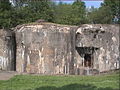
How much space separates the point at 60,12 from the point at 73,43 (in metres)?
36.9

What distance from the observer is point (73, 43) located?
18.8 metres

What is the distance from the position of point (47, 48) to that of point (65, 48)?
986mm

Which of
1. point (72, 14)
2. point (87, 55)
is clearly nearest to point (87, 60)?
point (87, 55)

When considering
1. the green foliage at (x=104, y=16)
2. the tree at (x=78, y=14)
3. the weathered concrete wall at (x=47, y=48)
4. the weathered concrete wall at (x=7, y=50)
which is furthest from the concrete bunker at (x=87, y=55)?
the green foliage at (x=104, y=16)

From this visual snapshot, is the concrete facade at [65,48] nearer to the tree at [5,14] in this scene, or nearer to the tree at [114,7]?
the tree at [5,14]

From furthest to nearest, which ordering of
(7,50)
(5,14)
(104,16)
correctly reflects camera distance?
(104,16) < (5,14) < (7,50)

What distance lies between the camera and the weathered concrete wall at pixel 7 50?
1872 cm

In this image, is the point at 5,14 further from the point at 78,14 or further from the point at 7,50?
the point at 7,50

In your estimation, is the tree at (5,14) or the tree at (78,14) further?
the tree at (78,14)

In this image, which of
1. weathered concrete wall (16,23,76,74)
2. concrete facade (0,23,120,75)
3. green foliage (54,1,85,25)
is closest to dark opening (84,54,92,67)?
concrete facade (0,23,120,75)

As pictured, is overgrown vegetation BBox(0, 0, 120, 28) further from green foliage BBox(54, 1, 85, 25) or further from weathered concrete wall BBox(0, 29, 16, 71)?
weathered concrete wall BBox(0, 29, 16, 71)

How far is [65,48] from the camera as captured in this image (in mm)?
18391

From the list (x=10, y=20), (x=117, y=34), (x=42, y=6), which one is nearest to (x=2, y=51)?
(x=117, y=34)

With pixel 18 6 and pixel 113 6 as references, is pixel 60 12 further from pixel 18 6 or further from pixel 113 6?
pixel 18 6
